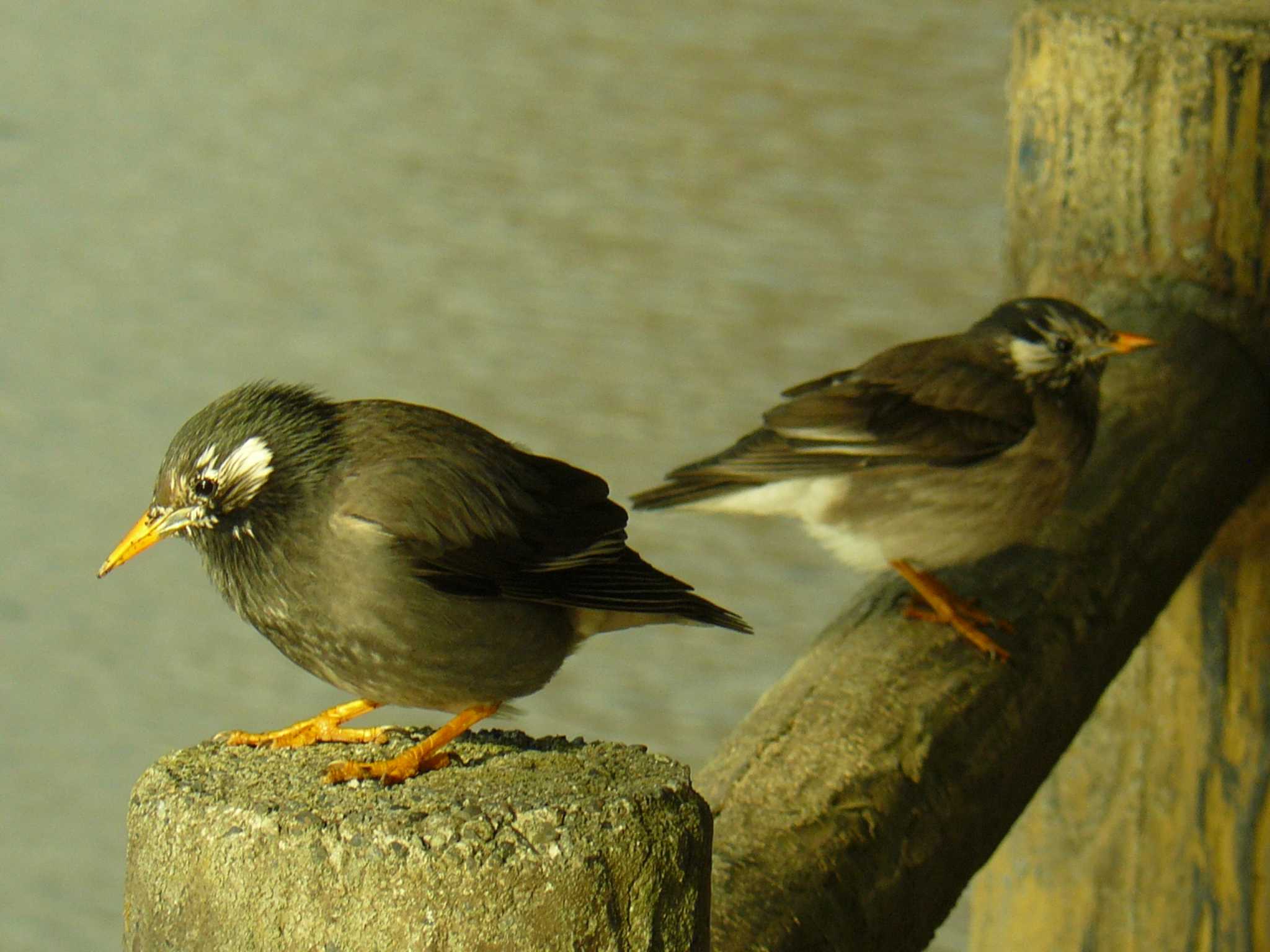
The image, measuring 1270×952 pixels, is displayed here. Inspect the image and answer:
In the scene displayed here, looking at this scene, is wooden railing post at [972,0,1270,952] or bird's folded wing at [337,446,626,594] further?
wooden railing post at [972,0,1270,952]

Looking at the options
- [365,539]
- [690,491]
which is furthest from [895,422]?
[365,539]

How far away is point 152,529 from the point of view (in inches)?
65.9

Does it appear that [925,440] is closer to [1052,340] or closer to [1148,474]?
[1052,340]

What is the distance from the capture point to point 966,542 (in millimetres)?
2842

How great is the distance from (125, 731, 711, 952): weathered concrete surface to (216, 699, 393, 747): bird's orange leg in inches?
4.9

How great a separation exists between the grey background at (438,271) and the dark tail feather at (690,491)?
0.76m

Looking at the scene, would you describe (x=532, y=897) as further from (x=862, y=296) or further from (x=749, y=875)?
(x=862, y=296)

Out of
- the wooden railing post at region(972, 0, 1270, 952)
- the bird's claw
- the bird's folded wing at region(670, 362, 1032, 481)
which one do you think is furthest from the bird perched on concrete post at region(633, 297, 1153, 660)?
the bird's claw

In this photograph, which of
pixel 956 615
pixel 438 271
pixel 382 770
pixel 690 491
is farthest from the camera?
pixel 438 271

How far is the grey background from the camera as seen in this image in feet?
15.0

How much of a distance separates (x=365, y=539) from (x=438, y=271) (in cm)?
484

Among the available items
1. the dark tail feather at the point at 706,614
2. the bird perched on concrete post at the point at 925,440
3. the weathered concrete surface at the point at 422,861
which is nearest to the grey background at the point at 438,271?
the bird perched on concrete post at the point at 925,440

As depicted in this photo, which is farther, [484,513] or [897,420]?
[897,420]

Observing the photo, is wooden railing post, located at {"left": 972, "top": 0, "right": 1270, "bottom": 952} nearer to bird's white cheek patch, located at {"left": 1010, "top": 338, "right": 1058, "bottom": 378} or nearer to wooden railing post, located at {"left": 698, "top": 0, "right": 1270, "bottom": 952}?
wooden railing post, located at {"left": 698, "top": 0, "right": 1270, "bottom": 952}
